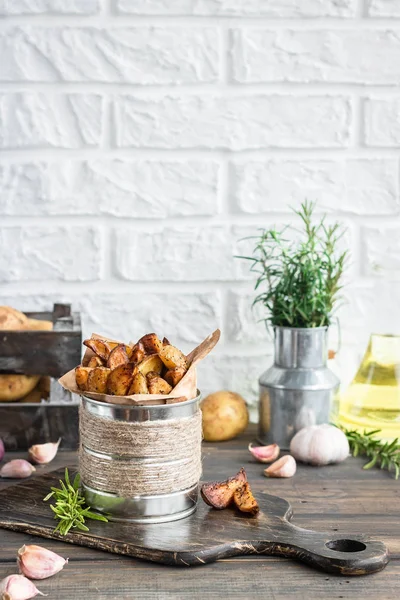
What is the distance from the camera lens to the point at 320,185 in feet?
4.82

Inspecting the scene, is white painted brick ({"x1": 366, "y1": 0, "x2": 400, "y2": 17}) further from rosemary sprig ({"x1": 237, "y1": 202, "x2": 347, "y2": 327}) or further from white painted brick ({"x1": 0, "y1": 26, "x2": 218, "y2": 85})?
rosemary sprig ({"x1": 237, "y1": 202, "x2": 347, "y2": 327})

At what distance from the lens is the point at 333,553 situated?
840 millimetres

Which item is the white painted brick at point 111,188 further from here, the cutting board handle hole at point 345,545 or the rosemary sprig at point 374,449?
the cutting board handle hole at point 345,545

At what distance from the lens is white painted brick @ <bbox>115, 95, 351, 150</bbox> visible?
143 centimetres

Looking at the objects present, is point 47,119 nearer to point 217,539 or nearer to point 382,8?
point 382,8

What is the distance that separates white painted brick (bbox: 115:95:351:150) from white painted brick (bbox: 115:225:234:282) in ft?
0.51

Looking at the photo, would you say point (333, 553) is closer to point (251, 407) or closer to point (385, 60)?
point (251, 407)

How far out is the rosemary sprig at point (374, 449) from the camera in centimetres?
121

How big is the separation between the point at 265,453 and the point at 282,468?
0.24 feet

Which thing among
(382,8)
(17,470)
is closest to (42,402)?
(17,470)

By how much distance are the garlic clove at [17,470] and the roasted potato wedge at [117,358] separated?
0.86 ft

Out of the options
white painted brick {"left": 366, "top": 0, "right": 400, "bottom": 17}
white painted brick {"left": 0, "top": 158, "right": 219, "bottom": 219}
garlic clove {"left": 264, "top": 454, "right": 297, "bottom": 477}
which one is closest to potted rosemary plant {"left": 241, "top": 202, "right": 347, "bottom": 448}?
garlic clove {"left": 264, "top": 454, "right": 297, "bottom": 477}

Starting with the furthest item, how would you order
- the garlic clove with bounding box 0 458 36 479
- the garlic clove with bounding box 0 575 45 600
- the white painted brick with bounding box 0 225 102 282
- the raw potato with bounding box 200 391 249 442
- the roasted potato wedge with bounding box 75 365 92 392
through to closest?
the white painted brick with bounding box 0 225 102 282 < the raw potato with bounding box 200 391 249 442 < the garlic clove with bounding box 0 458 36 479 < the roasted potato wedge with bounding box 75 365 92 392 < the garlic clove with bounding box 0 575 45 600

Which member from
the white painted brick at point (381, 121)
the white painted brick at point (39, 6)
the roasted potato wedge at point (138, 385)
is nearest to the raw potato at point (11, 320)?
the roasted potato wedge at point (138, 385)
